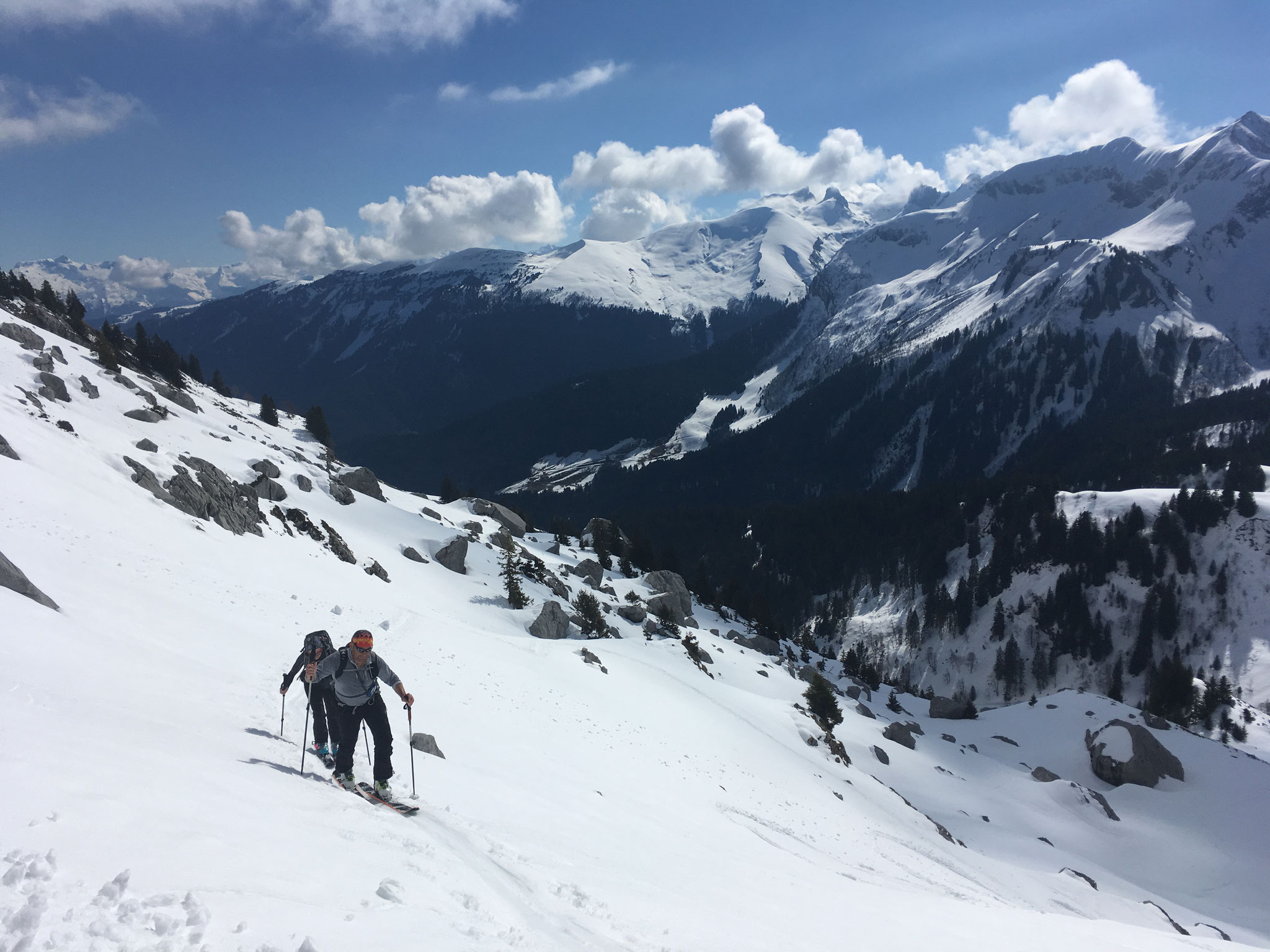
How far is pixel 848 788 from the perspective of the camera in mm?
35062

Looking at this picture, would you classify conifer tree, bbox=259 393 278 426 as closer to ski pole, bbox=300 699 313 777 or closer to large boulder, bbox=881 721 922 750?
large boulder, bbox=881 721 922 750

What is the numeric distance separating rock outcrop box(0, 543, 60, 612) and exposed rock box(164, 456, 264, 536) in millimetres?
19120

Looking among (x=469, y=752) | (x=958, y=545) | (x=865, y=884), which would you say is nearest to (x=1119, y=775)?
Answer: (x=865, y=884)

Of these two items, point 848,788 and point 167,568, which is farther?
point 848,788

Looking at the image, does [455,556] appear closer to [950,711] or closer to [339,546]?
[339,546]

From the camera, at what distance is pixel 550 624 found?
132ft

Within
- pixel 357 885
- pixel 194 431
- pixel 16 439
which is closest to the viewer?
pixel 357 885

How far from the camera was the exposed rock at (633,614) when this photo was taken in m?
55.1

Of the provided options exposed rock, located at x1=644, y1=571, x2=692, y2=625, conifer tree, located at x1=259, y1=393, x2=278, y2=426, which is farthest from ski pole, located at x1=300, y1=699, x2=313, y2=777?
conifer tree, located at x1=259, y1=393, x2=278, y2=426

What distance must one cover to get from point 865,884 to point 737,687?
29.0m

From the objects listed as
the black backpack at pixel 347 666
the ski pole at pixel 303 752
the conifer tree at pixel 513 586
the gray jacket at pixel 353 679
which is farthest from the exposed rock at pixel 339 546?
the black backpack at pixel 347 666

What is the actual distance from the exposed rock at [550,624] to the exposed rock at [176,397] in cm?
3864

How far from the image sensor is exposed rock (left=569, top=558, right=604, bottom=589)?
61.8m

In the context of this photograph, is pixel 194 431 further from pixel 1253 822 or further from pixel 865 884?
pixel 1253 822
